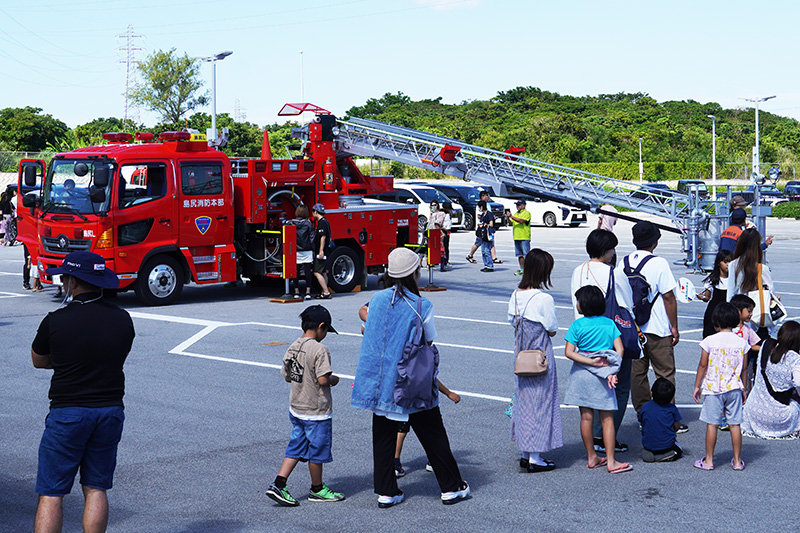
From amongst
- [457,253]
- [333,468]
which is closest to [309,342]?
[333,468]

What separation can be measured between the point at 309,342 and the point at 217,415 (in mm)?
2717

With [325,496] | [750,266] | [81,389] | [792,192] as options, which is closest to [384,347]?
[325,496]

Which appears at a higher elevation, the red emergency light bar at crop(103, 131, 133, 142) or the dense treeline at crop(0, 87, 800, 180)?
the dense treeline at crop(0, 87, 800, 180)

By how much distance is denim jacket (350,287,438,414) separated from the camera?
585 centimetres

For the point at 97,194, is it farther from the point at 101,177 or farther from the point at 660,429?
the point at 660,429

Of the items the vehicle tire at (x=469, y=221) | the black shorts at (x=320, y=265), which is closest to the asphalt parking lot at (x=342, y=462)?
the black shorts at (x=320, y=265)

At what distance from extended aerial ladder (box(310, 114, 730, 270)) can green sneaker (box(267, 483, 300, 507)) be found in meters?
8.82

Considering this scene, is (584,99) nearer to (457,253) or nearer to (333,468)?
(457,253)

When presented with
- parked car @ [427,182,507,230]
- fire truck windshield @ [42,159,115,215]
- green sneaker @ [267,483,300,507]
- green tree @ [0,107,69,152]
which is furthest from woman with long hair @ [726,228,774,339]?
green tree @ [0,107,69,152]

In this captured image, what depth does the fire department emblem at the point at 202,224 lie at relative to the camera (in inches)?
630

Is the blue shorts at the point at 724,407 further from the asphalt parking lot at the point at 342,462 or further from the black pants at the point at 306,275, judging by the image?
the black pants at the point at 306,275

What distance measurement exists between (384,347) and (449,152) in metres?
11.3

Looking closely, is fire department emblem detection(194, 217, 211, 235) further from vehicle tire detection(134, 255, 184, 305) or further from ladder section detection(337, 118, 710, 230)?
ladder section detection(337, 118, 710, 230)

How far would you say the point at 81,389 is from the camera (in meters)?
4.81
